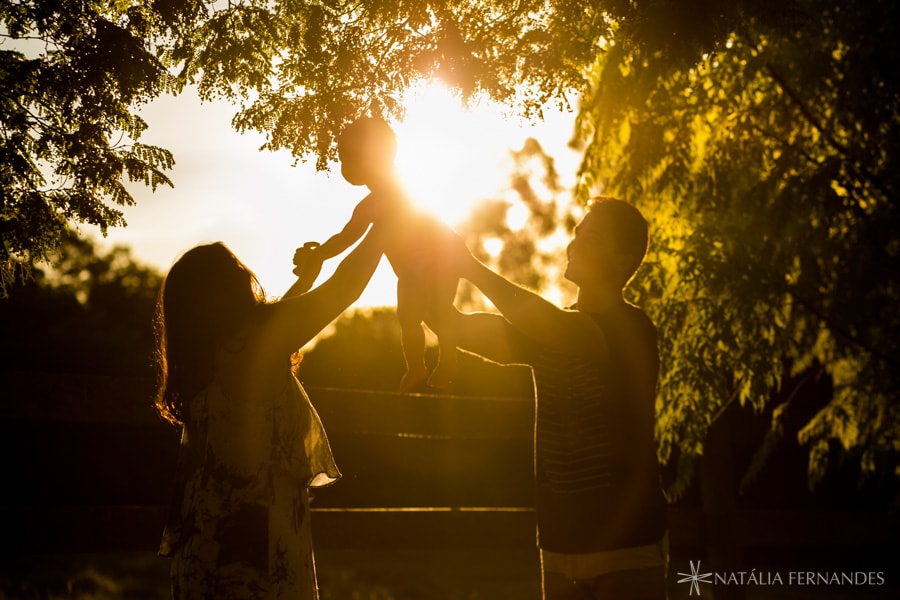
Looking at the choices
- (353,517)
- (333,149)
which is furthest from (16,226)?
(353,517)

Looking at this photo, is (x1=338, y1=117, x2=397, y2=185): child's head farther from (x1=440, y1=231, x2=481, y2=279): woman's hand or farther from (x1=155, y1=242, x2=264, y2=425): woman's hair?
(x1=155, y1=242, x2=264, y2=425): woman's hair

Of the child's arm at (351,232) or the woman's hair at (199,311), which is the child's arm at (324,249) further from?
the woman's hair at (199,311)

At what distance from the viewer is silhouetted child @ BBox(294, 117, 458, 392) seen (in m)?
2.98

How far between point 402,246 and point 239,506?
1104 millimetres

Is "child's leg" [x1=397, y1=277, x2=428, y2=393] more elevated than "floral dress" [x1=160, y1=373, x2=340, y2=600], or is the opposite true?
"child's leg" [x1=397, y1=277, x2=428, y2=393]

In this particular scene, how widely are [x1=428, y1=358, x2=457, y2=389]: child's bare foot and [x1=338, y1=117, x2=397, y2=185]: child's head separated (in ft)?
2.61

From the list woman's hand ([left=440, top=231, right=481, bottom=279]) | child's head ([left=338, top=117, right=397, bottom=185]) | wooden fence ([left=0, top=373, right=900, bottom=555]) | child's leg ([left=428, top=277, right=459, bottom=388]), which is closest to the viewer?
woman's hand ([left=440, top=231, right=481, bottom=279])

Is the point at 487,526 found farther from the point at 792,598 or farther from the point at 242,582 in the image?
the point at 792,598

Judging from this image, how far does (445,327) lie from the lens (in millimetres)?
3064

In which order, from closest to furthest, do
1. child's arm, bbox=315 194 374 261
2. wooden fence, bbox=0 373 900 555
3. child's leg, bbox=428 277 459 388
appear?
child's leg, bbox=428 277 459 388 < child's arm, bbox=315 194 374 261 < wooden fence, bbox=0 373 900 555

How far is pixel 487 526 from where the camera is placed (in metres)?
5.57

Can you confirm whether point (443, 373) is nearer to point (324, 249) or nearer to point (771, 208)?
point (324, 249)

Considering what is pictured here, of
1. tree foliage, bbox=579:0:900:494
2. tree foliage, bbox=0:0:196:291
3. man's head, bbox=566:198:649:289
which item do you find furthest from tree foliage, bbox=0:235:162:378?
tree foliage, bbox=579:0:900:494

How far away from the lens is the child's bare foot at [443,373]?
125 inches
